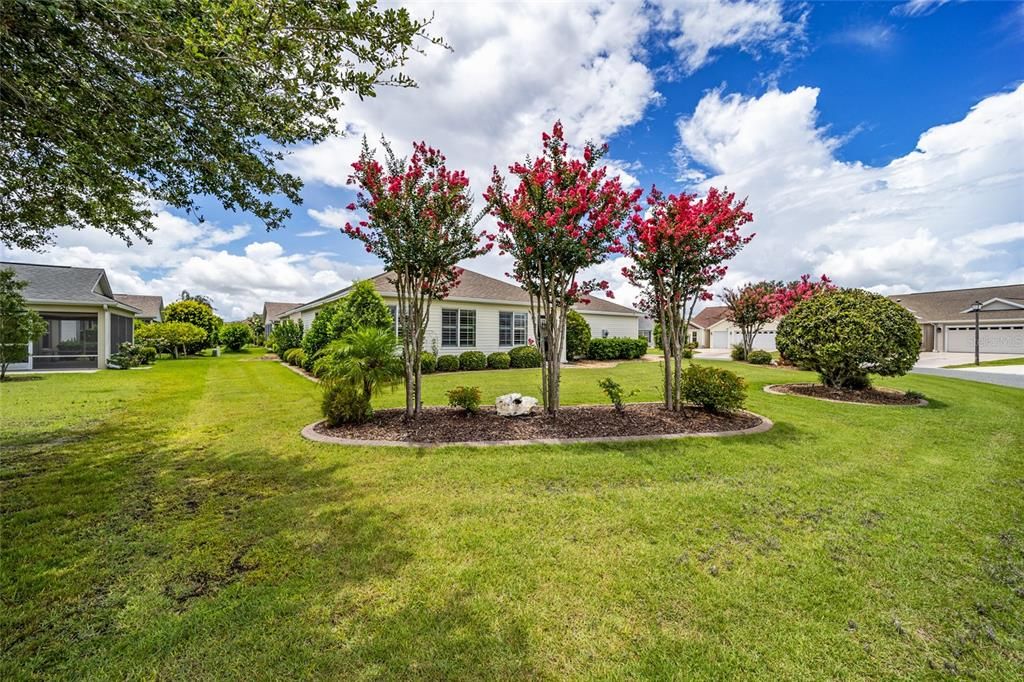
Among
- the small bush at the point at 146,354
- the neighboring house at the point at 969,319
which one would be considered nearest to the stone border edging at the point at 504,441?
the small bush at the point at 146,354

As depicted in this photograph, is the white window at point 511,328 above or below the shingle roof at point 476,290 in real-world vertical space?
below

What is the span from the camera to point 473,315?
18000mm

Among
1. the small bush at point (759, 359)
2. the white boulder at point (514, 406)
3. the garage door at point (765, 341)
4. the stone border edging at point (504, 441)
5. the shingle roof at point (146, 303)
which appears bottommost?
the stone border edging at point (504, 441)

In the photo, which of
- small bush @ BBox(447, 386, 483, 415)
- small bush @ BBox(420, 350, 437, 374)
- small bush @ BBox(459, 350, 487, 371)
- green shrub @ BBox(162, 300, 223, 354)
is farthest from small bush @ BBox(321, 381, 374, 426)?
green shrub @ BBox(162, 300, 223, 354)

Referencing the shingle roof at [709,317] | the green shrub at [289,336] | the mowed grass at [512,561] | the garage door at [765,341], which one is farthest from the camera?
the shingle roof at [709,317]

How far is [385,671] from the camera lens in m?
2.06

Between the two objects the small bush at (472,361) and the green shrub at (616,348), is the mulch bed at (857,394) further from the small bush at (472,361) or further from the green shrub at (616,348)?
the green shrub at (616,348)

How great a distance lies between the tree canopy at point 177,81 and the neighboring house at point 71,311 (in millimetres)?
16460

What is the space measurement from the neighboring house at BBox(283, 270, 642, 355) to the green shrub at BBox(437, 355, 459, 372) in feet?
1.96

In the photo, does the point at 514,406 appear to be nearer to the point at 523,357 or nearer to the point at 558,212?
the point at 558,212

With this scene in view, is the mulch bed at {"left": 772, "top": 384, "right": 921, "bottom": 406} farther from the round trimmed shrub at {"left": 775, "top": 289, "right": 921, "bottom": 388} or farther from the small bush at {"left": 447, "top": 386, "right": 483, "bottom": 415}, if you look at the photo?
the small bush at {"left": 447, "top": 386, "right": 483, "bottom": 415}

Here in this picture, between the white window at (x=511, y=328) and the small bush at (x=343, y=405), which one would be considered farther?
the white window at (x=511, y=328)

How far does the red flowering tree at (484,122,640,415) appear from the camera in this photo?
6746 mm

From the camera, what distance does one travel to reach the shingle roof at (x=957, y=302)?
98.2ft
